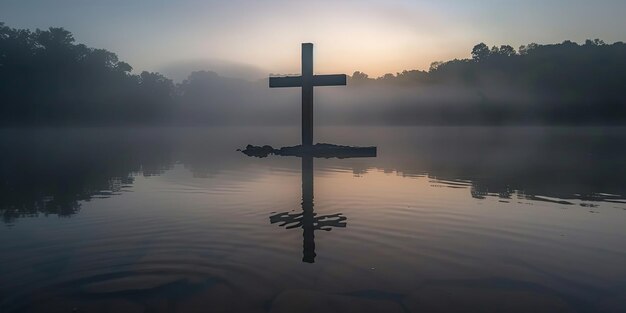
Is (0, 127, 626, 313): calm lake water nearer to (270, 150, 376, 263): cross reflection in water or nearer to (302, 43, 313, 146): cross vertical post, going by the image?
(270, 150, 376, 263): cross reflection in water

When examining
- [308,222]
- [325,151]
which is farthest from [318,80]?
[308,222]

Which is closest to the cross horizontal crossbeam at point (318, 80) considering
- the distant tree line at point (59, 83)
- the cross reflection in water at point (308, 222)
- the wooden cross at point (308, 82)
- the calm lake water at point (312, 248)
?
the wooden cross at point (308, 82)

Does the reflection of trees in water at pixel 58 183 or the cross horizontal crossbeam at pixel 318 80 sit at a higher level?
the cross horizontal crossbeam at pixel 318 80

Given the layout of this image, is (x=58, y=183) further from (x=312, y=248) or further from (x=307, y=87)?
(x=312, y=248)

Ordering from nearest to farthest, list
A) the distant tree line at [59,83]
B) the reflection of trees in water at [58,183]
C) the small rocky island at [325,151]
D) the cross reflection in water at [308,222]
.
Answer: the cross reflection in water at [308,222] → the reflection of trees in water at [58,183] → the small rocky island at [325,151] → the distant tree line at [59,83]

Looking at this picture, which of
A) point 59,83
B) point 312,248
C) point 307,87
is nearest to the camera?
point 312,248

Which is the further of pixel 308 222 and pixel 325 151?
pixel 325 151

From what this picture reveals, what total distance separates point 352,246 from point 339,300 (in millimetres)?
2648

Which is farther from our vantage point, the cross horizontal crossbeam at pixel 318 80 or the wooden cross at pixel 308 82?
the wooden cross at pixel 308 82

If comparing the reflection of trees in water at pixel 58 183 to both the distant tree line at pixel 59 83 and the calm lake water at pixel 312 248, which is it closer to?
the calm lake water at pixel 312 248

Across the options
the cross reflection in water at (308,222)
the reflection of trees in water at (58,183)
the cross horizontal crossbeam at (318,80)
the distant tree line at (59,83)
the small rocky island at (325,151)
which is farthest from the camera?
the distant tree line at (59,83)

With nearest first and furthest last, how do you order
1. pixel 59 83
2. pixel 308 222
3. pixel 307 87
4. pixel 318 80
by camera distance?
pixel 308 222, pixel 318 80, pixel 307 87, pixel 59 83

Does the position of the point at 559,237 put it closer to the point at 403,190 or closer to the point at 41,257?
the point at 403,190

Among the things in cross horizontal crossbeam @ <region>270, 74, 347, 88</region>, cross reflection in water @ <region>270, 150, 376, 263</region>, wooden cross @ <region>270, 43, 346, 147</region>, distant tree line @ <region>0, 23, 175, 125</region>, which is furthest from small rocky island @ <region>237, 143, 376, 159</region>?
distant tree line @ <region>0, 23, 175, 125</region>
